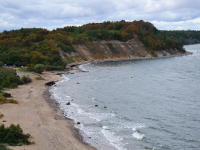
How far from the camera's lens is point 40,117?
3416 cm

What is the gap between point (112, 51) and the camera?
13738 centimetres

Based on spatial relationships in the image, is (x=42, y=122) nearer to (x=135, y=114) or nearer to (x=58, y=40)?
(x=135, y=114)

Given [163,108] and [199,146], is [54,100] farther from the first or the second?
[199,146]

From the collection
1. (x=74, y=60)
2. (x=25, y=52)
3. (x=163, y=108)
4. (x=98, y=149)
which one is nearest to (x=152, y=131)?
(x=98, y=149)

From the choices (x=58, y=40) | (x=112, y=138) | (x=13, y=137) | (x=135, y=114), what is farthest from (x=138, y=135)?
(x=58, y=40)

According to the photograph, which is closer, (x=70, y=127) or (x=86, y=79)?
(x=70, y=127)

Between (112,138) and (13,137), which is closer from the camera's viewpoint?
(13,137)

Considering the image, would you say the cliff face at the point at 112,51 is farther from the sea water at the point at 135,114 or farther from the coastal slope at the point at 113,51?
the sea water at the point at 135,114

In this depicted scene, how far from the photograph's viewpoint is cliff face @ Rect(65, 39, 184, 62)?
126431 millimetres

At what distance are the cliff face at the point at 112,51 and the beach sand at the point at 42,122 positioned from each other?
243 feet

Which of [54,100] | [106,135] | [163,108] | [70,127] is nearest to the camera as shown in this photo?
[106,135]

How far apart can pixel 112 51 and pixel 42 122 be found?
107 m

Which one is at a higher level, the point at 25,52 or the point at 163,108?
the point at 25,52

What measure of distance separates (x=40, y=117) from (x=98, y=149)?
39.0 ft
